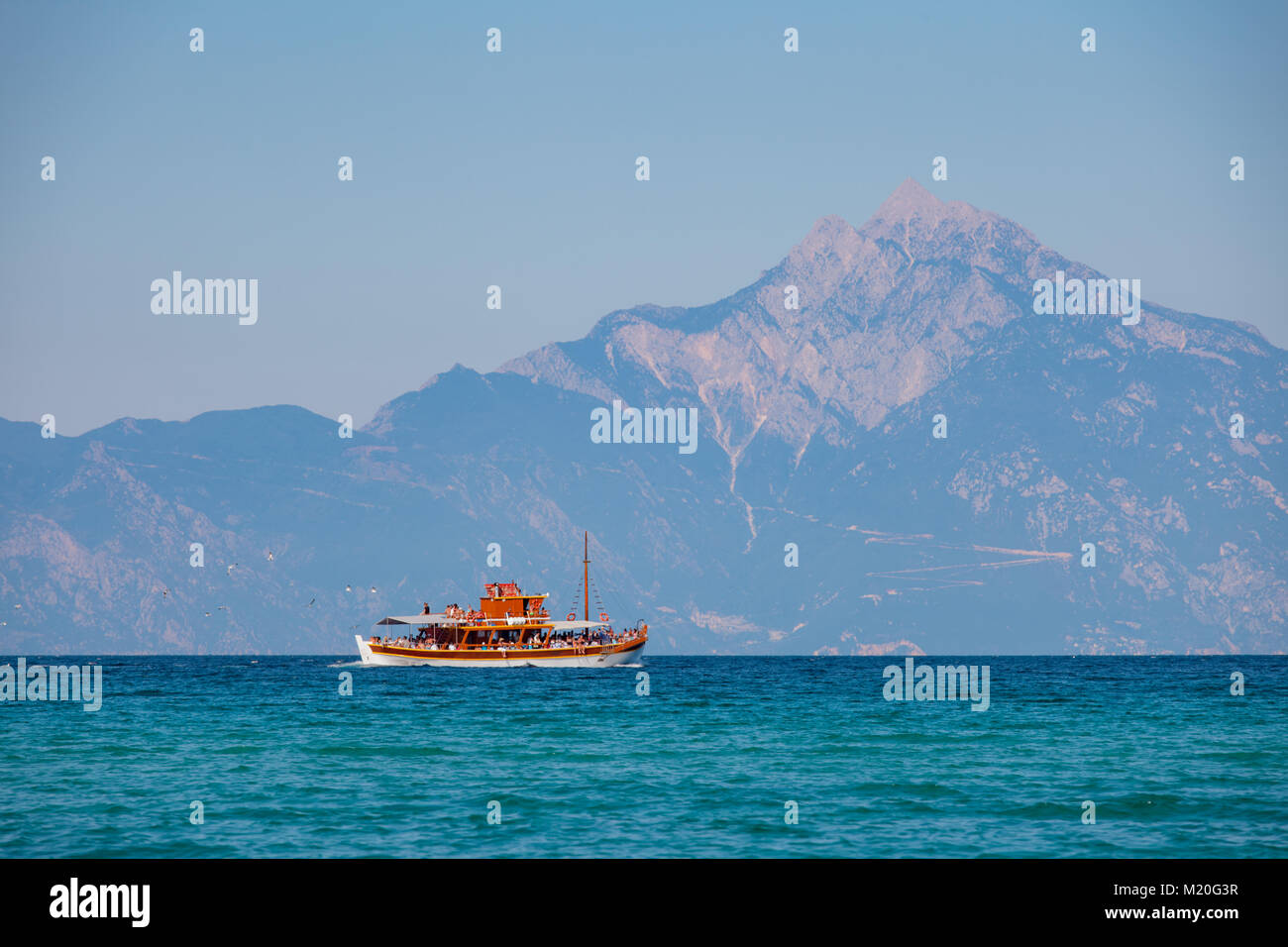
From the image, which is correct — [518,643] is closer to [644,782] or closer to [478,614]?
[478,614]

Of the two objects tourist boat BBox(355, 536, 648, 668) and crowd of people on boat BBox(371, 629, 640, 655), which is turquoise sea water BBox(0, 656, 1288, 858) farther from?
crowd of people on boat BBox(371, 629, 640, 655)

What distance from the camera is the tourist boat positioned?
555 ft

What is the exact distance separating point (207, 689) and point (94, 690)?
8.37 metres

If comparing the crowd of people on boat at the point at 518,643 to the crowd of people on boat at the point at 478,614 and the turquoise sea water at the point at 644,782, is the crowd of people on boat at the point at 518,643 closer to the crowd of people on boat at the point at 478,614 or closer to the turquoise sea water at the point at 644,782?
the crowd of people on boat at the point at 478,614

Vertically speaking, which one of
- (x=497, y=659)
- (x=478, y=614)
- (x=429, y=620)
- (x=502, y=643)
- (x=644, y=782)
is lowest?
(x=497, y=659)

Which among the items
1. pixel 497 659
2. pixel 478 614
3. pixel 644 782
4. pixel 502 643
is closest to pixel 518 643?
pixel 502 643

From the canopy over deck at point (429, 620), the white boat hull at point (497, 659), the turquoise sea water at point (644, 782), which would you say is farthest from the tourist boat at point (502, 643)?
the turquoise sea water at point (644, 782)

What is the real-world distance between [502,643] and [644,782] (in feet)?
454

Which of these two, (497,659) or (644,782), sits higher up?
(644,782)

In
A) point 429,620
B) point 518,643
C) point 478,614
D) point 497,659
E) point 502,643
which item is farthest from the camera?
point 429,620

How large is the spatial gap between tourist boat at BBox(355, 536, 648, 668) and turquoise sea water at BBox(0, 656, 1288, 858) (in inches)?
3535

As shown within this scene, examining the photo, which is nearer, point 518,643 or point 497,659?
point 497,659

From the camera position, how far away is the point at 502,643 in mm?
177250
